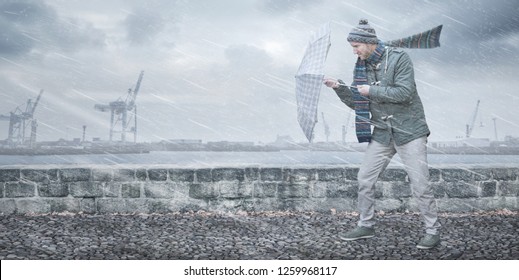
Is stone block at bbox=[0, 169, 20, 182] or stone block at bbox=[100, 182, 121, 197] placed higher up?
stone block at bbox=[0, 169, 20, 182]

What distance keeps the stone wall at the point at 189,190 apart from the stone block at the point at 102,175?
0.04ft

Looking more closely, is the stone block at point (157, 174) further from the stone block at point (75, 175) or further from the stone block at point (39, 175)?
the stone block at point (39, 175)

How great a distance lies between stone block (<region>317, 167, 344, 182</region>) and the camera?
584 cm

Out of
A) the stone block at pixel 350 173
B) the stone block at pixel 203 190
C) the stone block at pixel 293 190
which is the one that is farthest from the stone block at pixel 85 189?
the stone block at pixel 350 173

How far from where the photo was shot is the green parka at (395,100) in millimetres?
3691

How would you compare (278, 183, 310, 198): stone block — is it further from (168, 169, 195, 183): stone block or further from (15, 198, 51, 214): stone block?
(15, 198, 51, 214): stone block

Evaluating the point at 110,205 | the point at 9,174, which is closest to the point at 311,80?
the point at 110,205

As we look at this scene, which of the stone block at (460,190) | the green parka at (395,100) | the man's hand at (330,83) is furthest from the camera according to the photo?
the stone block at (460,190)

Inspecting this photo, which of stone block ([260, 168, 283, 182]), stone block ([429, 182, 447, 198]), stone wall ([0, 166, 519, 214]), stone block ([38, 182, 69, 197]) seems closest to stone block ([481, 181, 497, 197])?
stone block ([429, 182, 447, 198])

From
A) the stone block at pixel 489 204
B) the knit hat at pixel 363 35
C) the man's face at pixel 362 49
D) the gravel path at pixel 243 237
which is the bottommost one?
the gravel path at pixel 243 237

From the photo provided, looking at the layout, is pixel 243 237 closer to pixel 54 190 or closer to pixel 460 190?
pixel 54 190

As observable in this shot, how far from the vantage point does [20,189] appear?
19.1 ft

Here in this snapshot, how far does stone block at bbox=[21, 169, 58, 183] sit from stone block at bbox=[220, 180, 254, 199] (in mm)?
2082

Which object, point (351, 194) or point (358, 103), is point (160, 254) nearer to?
point (358, 103)
